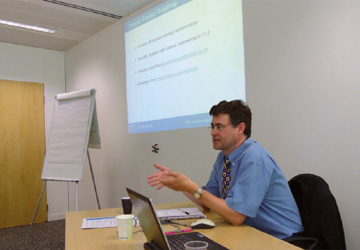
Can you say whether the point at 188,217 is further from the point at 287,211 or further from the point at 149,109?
the point at 149,109

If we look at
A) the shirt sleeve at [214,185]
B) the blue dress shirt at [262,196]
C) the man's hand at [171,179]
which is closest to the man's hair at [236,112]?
the blue dress shirt at [262,196]

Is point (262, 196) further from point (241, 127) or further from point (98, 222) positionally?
point (98, 222)

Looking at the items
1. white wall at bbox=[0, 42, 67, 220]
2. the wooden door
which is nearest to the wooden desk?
the wooden door

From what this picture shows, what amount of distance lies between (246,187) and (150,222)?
0.58m

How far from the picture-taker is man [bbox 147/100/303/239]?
1.49m

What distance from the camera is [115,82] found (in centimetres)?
414

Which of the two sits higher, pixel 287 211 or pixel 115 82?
pixel 115 82

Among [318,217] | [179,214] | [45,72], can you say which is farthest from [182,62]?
[45,72]

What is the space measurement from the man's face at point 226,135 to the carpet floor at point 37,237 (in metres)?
2.65

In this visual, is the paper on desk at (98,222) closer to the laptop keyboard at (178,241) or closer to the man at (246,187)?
the man at (246,187)

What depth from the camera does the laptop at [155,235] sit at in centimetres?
102

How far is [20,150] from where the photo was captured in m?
4.83

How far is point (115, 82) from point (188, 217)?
2.82m

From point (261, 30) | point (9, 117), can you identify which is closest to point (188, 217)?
point (261, 30)
